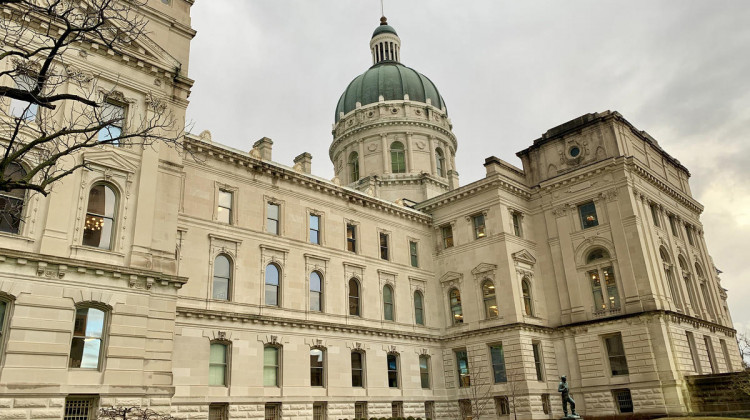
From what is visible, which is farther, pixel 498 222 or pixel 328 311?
pixel 498 222

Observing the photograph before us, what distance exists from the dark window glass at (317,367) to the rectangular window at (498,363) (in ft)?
39.5

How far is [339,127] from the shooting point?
6384cm

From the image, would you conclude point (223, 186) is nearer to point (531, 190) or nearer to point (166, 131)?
point (166, 131)

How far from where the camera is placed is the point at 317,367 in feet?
105

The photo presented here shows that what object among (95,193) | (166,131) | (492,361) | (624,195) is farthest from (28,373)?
(624,195)

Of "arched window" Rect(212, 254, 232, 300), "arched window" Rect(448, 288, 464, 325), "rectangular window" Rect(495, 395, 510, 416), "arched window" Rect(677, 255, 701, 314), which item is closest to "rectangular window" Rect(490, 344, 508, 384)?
"rectangular window" Rect(495, 395, 510, 416)

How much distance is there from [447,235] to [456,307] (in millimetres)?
5899

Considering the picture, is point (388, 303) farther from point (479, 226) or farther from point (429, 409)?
point (479, 226)

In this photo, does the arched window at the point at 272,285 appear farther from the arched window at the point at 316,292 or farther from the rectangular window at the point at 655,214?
the rectangular window at the point at 655,214

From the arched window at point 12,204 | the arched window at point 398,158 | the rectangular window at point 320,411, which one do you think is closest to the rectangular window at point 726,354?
the rectangular window at point 320,411

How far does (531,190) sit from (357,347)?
18.4 metres

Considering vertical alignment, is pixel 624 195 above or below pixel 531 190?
below

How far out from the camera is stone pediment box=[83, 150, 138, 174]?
67.1 feet

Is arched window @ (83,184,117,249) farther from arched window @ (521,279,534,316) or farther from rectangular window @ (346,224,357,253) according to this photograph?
arched window @ (521,279,534,316)
